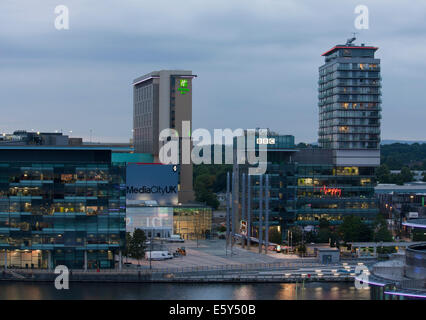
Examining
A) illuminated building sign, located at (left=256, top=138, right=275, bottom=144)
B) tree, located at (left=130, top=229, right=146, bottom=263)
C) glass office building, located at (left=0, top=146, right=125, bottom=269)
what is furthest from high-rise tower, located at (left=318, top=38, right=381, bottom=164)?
glass office building, located at (left=0, top=146, right=125, bottom=269)

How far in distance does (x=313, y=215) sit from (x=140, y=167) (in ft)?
85.4

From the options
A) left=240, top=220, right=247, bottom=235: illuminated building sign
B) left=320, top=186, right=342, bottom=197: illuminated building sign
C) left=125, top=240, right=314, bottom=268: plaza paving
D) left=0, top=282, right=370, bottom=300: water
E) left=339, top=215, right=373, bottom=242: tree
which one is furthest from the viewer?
left=320, top=186, right=342, bottom=197: illuminated building sign

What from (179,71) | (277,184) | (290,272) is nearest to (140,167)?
(277,184)

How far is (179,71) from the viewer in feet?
455

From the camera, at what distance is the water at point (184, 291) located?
65000 millimetres

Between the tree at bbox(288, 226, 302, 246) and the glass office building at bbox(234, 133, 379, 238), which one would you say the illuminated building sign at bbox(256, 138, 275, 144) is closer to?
the glass office building at bbox(234, 133, 379, 238)

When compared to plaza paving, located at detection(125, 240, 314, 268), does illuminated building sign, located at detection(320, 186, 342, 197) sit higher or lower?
higher

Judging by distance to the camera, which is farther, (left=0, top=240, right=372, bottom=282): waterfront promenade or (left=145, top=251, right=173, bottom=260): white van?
(left=145, top=251, right=173, bottom=260): white van

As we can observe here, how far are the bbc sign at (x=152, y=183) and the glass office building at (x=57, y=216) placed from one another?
35458 millimetres

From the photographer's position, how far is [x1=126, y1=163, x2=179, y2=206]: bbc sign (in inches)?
4432

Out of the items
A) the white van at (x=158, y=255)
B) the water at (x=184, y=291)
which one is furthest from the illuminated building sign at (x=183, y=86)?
the water at (x=184, y=291)

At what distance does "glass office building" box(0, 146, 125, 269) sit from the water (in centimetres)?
572

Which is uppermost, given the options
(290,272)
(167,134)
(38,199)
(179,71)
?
(179,71)
